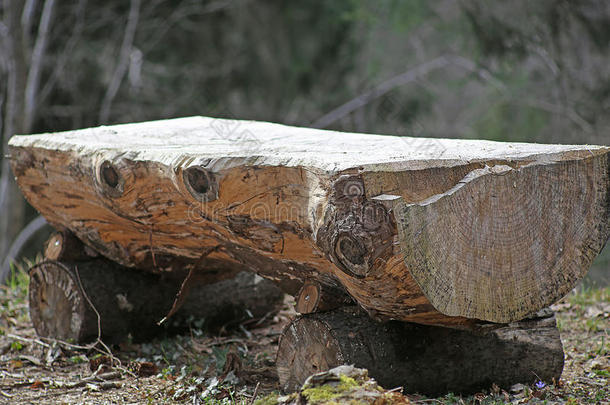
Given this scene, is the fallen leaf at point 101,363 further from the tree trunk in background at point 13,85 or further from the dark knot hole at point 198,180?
the tree trunk in background at point 13,85

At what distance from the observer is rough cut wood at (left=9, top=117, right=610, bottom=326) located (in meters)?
2.29

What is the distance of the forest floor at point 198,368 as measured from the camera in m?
3.05

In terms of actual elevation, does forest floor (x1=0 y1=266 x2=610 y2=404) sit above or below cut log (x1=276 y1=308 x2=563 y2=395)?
below

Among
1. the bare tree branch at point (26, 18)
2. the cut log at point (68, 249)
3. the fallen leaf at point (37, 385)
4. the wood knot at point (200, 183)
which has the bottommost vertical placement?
the fallen leaf at point (37, 385)

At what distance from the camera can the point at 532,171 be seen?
2.52m

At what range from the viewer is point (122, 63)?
9.55 m

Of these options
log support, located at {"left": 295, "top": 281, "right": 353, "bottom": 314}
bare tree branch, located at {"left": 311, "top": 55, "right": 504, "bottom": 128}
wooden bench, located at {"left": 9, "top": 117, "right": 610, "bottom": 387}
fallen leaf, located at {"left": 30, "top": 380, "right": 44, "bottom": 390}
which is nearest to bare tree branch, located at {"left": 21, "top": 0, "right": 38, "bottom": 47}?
bare tree branch, located at {"left": 311, "top": 55, "right": 504, "bottom": 128}

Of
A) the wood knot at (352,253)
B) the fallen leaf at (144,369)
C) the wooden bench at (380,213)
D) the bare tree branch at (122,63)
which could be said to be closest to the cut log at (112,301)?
the fallen leaf at (144,369)

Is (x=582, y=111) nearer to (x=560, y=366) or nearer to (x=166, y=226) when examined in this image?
(x=560, y=366)

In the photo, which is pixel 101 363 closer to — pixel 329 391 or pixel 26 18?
pixel 329 391

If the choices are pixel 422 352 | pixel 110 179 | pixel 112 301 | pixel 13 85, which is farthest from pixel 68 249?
pixel 13 85

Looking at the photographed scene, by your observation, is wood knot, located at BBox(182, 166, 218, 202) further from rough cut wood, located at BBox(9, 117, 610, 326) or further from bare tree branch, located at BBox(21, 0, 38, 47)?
bare tree branch, located at BBox(21, 0, 38, 47)

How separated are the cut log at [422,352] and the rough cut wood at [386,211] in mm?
178

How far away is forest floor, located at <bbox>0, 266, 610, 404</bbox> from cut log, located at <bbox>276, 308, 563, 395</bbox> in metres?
0.08
